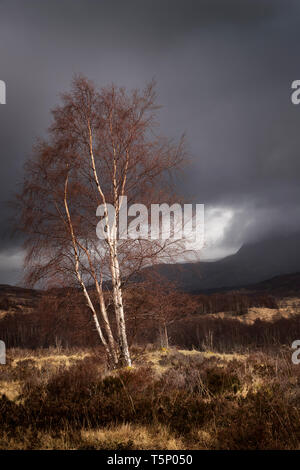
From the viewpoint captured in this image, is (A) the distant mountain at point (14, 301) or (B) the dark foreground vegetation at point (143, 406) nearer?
(B) the dark foreground vegetation at point (143, 406)

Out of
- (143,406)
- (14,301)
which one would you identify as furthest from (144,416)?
(14,301)

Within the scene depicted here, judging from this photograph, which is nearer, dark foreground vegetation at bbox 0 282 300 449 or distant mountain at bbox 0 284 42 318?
dark foreground vegetation at bbox 0 282 300 449

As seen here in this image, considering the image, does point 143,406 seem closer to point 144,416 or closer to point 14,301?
point 144,416

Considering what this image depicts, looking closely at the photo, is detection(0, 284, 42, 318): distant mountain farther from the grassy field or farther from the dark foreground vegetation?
the grassy field

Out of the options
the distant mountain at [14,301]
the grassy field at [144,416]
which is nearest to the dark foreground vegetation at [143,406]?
the grassy field at [144,416]

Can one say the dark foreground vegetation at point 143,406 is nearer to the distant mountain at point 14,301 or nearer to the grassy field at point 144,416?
the grassy field at point 144,416

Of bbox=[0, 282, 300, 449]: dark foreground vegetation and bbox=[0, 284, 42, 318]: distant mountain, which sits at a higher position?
bbox=[0, 282, 300, 449]: dark foreground vegetation

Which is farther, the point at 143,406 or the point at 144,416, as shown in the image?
the point at 143,406

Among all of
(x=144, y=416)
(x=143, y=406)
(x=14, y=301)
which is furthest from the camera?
(x=14, y=301)

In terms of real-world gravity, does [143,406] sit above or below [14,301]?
above

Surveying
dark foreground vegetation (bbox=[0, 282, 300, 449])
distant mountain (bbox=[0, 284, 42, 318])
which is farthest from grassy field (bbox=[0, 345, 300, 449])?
distant mountain (bbox=[0, 284, 42, 318])
